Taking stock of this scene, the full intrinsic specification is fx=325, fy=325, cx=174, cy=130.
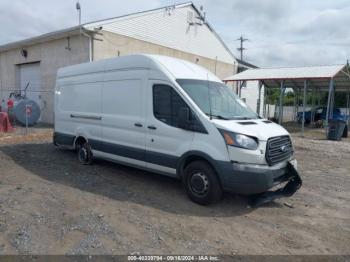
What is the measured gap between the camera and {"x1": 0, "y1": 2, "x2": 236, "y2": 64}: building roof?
16156 mm

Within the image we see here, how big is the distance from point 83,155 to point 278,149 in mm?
4803

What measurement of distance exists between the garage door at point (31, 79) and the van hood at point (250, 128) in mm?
15522

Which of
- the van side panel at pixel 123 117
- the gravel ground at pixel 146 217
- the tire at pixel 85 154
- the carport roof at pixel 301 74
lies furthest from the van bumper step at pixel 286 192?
the carport roof at pixel 301 74

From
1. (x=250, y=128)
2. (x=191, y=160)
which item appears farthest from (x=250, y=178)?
(x=191, y=160)

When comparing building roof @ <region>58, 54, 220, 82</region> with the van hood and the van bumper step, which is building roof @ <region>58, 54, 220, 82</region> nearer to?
the van hood

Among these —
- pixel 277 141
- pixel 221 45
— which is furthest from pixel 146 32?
pixel 277 141

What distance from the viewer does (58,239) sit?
403 cm

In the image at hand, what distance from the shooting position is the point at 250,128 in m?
5.16

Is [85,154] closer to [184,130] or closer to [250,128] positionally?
[184,130]

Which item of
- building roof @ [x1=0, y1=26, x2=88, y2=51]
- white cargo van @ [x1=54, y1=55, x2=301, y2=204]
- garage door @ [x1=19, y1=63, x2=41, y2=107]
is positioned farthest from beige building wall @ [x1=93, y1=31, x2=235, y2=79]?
white cargo van @ [x1=54, y1=55, x2=301, y2=204]

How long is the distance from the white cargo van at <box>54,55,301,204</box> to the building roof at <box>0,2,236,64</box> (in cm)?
877

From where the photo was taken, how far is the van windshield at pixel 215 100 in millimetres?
5543

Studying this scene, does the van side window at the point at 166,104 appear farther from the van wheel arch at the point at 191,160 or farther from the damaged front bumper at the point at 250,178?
the damaged front bumper at the point at 250,178

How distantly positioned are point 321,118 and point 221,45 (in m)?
9.62
